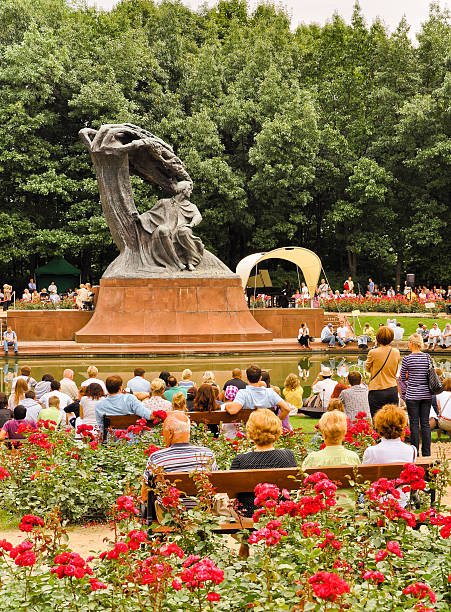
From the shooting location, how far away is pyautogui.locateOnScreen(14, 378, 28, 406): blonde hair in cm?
894

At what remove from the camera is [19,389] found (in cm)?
902

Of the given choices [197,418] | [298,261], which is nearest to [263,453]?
[197,418]

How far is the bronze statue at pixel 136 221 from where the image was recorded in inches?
955

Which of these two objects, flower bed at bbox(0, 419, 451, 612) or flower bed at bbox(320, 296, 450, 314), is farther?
flower bed at bbox(320, 296, 450, 314)

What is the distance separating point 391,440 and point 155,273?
19558 mm

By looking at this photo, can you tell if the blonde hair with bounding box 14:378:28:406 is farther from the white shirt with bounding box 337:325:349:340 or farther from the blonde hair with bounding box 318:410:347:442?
the white shirt with bounding box 337:325:349:340

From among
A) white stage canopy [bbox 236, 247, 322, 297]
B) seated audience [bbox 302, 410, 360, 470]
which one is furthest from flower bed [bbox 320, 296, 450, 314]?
seated audience [bbox 302, 410, 360, 470]

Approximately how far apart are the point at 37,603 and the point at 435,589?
6.20 feet

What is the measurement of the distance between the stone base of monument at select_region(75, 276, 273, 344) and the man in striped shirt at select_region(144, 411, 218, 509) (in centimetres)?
1779

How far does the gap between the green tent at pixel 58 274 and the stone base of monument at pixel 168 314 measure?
1439 centimetres

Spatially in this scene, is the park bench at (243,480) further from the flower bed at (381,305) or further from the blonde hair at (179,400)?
the flower bed at (381,305)

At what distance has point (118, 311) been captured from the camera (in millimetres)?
23531

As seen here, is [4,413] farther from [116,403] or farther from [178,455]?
[178,455]

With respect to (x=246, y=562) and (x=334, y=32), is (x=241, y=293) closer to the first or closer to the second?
(x=246, y=562)
